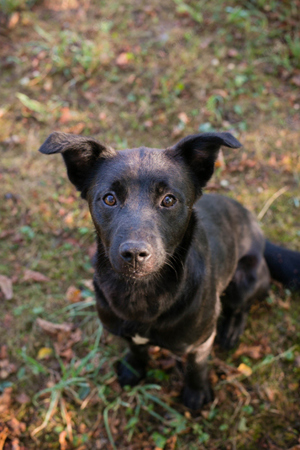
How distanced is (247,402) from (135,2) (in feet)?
19.6

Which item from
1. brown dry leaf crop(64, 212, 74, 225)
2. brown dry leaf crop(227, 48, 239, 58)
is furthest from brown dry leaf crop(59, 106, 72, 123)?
brown dry leaf crop(227, 48, 239, 58)

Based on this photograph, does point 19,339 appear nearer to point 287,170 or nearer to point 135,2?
point 287,170

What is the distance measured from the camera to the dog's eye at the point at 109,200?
7.47 feet

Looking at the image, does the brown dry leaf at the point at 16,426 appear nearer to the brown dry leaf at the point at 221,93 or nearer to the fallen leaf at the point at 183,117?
the fallen leaf at the point at 183,117

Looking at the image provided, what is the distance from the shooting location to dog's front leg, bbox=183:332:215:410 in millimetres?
2910

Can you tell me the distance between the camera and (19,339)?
3.74 meters

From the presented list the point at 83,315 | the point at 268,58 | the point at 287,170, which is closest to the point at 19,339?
the point at 83,315

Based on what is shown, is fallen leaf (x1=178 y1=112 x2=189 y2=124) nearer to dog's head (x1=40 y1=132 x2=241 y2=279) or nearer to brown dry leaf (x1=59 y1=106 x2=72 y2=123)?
brown dry leaf (x1=59 y1=106 x2=72 y2=123)

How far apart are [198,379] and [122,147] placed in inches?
117

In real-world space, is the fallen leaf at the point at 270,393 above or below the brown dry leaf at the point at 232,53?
below

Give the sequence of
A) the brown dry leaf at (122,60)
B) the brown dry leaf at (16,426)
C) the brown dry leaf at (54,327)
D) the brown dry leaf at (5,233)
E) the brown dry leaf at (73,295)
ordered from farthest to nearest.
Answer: the brown dry leaf at (122,60)
the brown dry leaf at (5,233)
the brown dry leaf at (73,295)
the brown dry leaf at (54,327)
the brown dry leaf at (16,426)

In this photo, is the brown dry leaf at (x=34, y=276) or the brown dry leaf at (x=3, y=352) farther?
the brown dry leaf at (x=34, y=276)

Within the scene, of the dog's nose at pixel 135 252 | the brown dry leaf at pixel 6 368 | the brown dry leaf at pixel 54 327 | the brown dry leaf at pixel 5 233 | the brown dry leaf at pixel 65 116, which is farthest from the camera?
the brown dry leaf at pixel 65 116

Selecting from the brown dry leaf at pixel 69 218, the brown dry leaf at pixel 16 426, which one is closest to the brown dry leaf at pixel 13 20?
the brown dry leaf at pixel 69 218
